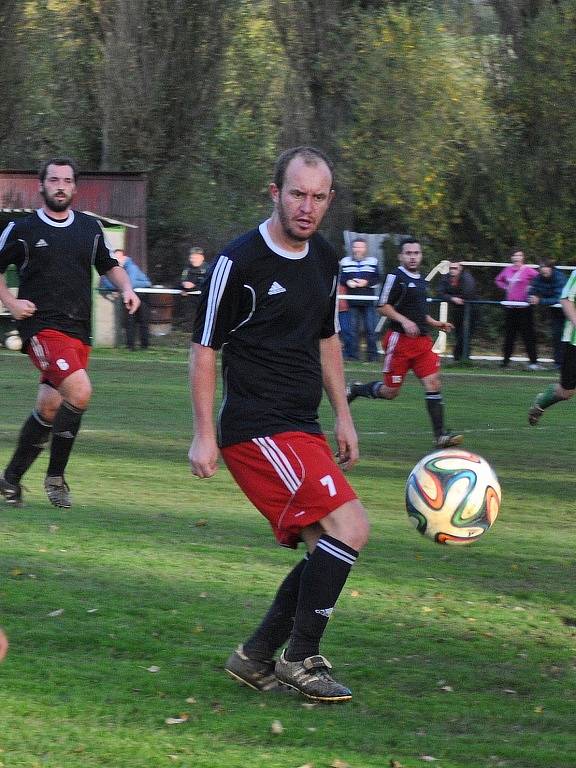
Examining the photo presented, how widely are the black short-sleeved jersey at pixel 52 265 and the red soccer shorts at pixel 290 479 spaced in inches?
139

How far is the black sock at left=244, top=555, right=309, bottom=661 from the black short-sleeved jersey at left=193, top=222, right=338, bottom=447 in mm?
575

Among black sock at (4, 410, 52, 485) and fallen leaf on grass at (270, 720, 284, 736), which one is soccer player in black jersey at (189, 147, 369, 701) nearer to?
fallen leaf on grass at (270, 720, 284, 736)

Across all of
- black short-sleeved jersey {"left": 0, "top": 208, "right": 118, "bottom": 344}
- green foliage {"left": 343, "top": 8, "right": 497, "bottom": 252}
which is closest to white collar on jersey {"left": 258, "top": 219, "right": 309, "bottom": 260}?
black short-sleeved jersey {"left": 0, "top": 208, "right": 118, "bottom": 344}

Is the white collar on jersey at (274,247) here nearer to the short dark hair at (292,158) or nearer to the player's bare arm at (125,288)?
the short dark hair at (292,158)

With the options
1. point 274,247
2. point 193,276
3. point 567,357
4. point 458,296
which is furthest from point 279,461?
point 193,276

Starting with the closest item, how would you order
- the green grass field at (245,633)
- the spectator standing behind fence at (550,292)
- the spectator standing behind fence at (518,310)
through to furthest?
the green grass field at (245,633), the spectator standing behind fence at (550,292), the spectator standing behind fence at (518,310)

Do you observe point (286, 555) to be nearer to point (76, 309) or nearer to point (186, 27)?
point (76, 309)

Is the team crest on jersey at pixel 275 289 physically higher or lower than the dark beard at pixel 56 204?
lower

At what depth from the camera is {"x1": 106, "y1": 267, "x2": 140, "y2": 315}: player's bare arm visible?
8.20 m

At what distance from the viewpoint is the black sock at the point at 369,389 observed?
12.8 metres

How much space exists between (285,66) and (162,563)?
23.9 metres

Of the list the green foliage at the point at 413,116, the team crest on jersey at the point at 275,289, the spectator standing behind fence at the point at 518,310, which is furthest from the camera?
the green foliage at the point at 413,116

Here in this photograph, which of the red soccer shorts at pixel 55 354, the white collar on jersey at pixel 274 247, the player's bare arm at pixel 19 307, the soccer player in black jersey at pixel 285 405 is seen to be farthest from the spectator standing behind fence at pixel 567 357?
the white collar on jersey at pixel 274 247

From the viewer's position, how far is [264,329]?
190 inches
